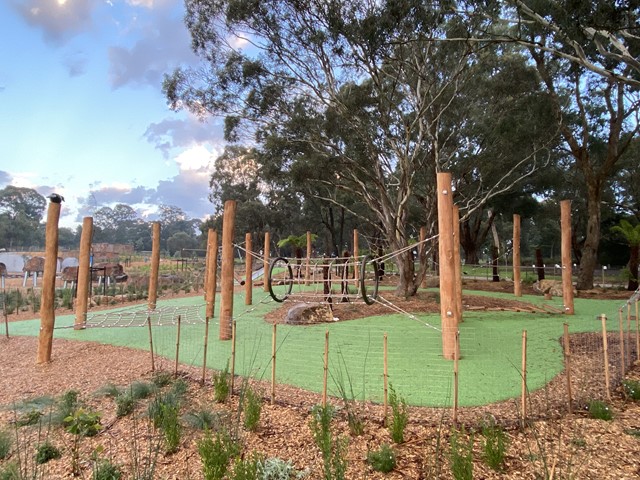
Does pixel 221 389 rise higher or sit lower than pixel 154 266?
lower

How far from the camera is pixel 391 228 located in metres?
12.0

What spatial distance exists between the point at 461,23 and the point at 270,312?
7802 millimetres

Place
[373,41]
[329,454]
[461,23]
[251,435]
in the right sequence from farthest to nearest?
[461,23] < [373,41] < [251,435] < [329,454]

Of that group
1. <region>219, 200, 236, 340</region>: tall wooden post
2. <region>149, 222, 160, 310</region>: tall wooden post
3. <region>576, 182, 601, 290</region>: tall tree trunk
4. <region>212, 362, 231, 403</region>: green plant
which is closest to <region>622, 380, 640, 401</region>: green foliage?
<region>212, 362, 231, 403</region>: green plant

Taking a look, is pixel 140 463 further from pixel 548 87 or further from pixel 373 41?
pixel 548 87

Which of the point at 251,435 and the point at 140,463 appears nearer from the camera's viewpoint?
the point at 140,463

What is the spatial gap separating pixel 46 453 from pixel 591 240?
16111 millimetres

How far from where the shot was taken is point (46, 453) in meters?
3.45

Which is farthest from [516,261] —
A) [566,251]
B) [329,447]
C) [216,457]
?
[216,457]

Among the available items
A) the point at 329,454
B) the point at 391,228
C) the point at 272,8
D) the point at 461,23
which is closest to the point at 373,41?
the point at 461,23

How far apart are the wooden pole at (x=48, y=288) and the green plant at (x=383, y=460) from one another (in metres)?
5.39

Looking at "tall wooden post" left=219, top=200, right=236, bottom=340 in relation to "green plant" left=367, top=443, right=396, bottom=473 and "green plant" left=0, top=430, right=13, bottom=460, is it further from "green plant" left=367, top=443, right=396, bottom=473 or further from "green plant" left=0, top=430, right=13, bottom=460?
"green plant" left=367, top=443, right=396, bottom=473

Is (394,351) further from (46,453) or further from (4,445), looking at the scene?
(4,445)

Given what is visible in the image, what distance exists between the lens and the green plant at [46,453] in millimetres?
3396
